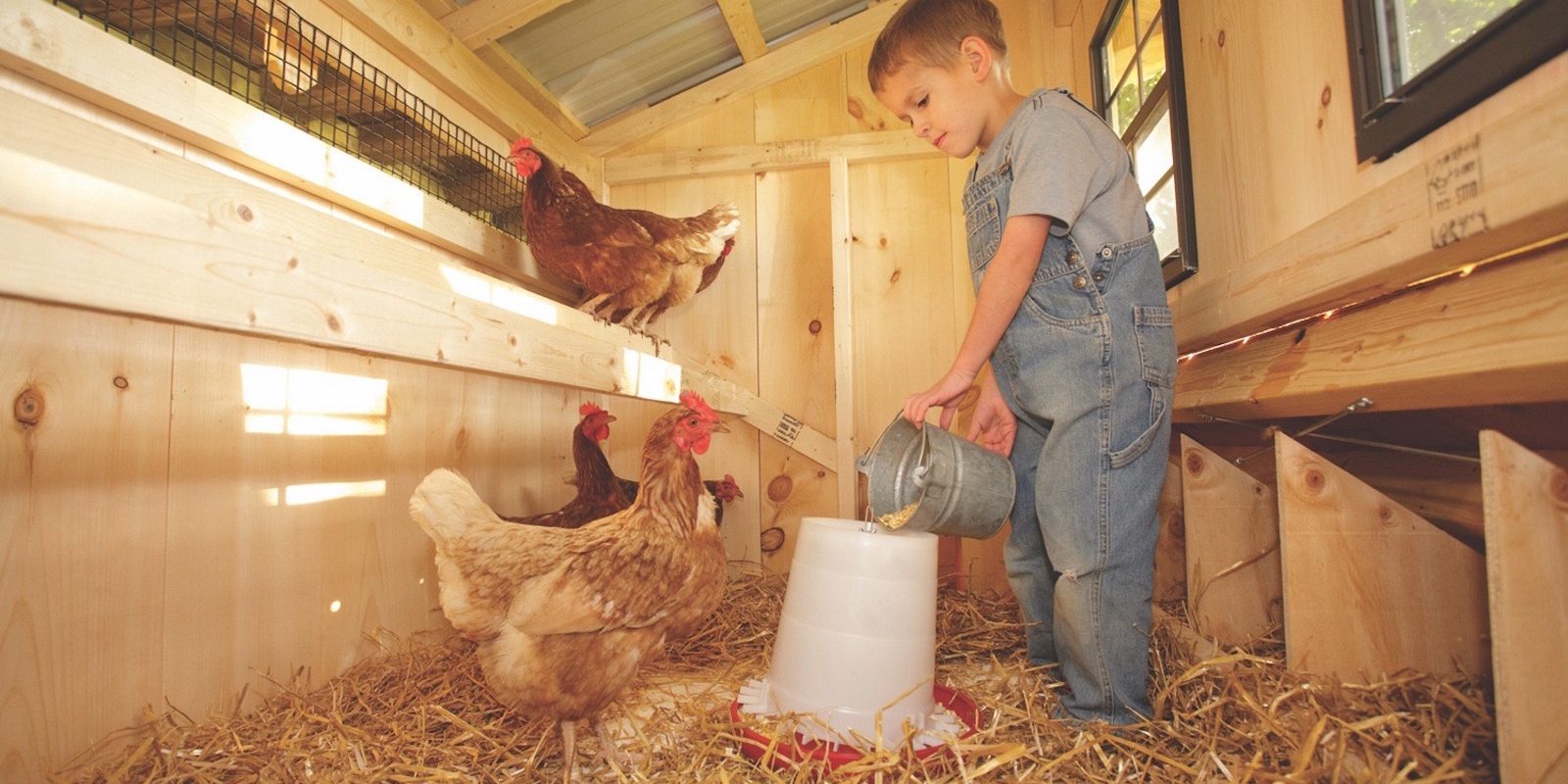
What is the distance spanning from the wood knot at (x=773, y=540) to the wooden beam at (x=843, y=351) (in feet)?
0.93

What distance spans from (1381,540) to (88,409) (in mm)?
2280

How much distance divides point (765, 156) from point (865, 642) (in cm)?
210

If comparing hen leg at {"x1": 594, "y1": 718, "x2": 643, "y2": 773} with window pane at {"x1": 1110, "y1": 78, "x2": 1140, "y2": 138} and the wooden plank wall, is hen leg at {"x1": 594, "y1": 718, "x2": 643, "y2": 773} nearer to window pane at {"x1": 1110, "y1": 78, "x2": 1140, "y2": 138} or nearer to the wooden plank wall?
the wooden plank wall

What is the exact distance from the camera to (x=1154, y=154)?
2119 millimetres

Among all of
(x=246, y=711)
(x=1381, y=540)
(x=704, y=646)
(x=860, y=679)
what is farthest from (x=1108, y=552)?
(x=246, y=711)

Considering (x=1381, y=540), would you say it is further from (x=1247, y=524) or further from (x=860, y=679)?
(x=860, y=679)

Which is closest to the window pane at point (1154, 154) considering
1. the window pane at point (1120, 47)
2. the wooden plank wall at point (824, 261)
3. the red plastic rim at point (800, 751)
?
the window pane at point (1120, 47)

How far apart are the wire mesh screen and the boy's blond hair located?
132cm

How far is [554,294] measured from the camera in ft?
8.18

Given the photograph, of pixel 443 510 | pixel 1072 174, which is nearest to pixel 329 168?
pixel 443 510

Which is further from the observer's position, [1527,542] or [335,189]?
[335,189]

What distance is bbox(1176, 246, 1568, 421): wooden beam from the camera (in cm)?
73

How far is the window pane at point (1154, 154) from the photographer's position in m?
2.00

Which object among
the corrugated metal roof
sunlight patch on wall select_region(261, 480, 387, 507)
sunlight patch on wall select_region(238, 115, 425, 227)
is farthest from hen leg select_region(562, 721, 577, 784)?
the corrugated metal roof
